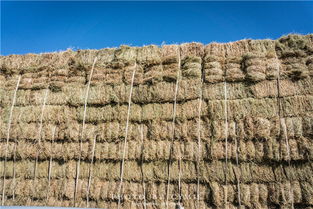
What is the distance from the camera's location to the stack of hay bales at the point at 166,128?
567cm

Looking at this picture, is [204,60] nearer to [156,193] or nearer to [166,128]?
[166,128]

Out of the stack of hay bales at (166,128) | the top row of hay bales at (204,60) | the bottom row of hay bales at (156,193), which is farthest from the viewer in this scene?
the top row of hay bales at (204,60)

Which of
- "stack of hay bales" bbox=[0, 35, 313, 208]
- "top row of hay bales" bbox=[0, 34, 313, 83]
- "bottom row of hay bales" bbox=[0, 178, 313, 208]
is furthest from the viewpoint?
"top row of hay bales" bbox=[0, 34, 313, 83]

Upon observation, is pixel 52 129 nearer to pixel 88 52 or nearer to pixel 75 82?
pixel 75 82

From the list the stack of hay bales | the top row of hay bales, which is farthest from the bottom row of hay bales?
the top row of hay bales

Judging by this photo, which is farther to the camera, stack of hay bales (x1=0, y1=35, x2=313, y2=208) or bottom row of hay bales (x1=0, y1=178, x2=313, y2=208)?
stack of hay bales (x1=0, y1=35, x2=313, y2=208)

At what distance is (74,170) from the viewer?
6.56 m

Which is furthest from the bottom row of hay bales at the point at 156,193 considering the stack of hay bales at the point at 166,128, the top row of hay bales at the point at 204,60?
the top row of hay bales at the point at 204,60

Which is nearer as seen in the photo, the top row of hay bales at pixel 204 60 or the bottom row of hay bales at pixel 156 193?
the bottom row of hay bales at pixel 156 193

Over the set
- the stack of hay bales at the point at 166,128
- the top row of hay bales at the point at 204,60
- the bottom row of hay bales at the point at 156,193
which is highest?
the top row of hay bales at the point at 204,60

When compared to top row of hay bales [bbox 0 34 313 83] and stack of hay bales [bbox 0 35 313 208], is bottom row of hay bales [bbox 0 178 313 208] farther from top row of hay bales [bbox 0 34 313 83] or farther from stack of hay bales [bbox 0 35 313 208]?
top row of hay bales [bbox 0 34 313 83]

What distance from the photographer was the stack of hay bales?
567cm

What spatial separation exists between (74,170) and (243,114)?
13.5ft

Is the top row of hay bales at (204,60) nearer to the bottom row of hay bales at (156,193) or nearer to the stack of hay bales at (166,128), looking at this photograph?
the stack of hay bales at (166,128)
